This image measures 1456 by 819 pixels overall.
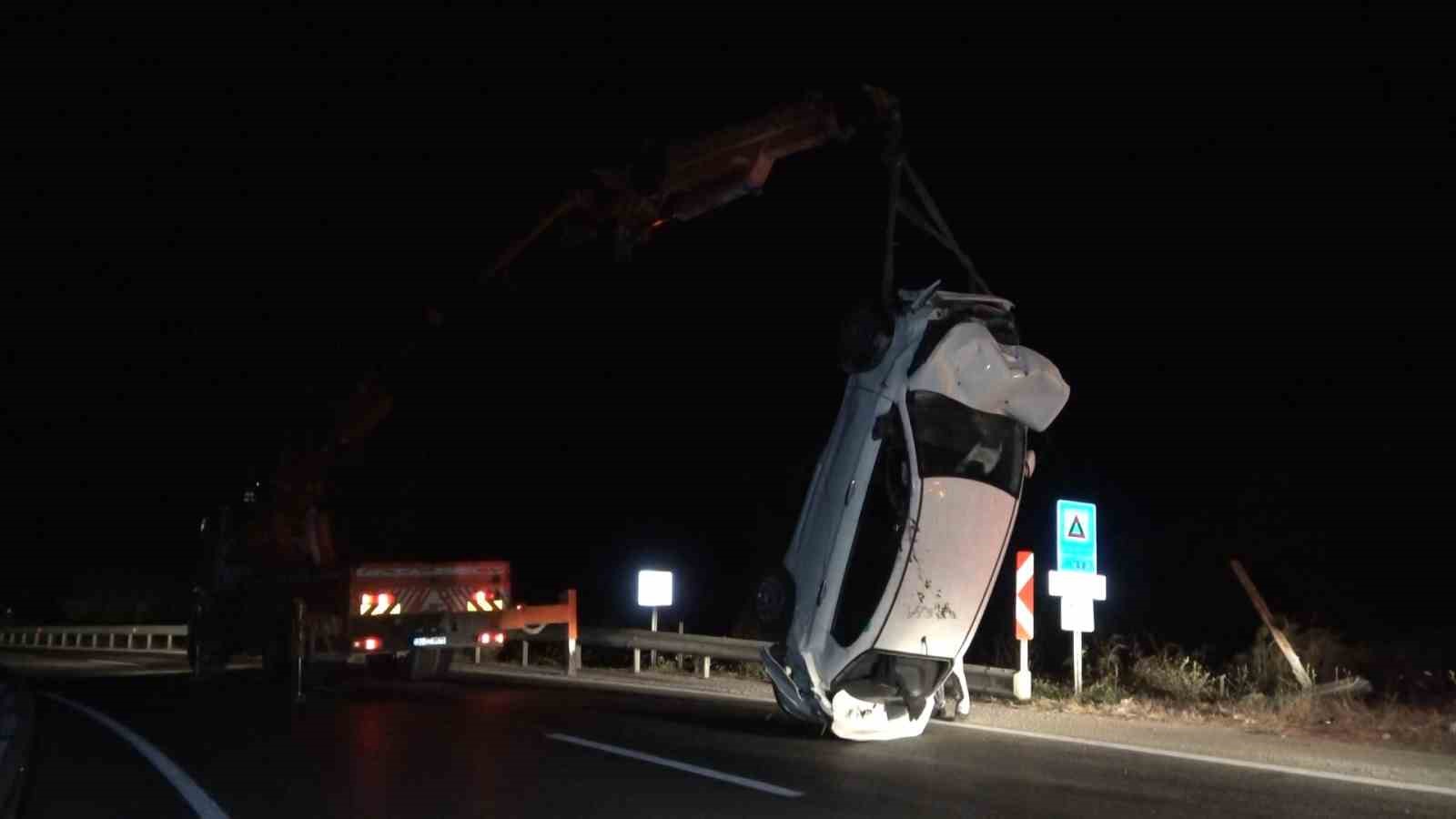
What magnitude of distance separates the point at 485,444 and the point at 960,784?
124 feet

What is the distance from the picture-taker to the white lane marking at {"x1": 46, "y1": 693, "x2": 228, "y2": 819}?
8.52 metres

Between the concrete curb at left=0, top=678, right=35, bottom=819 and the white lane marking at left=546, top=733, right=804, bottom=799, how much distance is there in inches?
163

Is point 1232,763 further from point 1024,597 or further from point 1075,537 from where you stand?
point 1075,537

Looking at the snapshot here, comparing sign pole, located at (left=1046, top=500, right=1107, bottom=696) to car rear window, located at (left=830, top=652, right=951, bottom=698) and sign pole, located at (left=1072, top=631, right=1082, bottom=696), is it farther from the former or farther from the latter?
car rear window, located at (left=830, top=652, right=951, bottom=698)

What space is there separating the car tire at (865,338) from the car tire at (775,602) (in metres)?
1.71

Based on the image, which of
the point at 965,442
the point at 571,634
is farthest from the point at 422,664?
the point at 965,442

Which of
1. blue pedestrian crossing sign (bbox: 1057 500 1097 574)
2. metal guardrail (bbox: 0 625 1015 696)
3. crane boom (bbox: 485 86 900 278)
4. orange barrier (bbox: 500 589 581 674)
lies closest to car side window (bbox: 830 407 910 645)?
crane boom (bbox: 485 86 900 278)

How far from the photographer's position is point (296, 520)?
1911 centimetres

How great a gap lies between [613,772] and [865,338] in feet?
12.2

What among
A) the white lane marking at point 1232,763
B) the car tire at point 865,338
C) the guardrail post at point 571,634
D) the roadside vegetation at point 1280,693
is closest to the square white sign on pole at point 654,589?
the guardrail post at point 571,634

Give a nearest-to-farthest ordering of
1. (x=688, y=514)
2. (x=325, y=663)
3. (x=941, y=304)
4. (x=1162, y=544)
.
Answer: (x=941, y=304) → (x=325, y=663) → (x=1162, y=544) → (x=688, y=514)

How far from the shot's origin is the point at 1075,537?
13.7 metres

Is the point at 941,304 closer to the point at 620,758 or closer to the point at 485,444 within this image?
the point at 620,758

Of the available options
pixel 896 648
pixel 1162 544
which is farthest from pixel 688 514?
pixel 896 648
